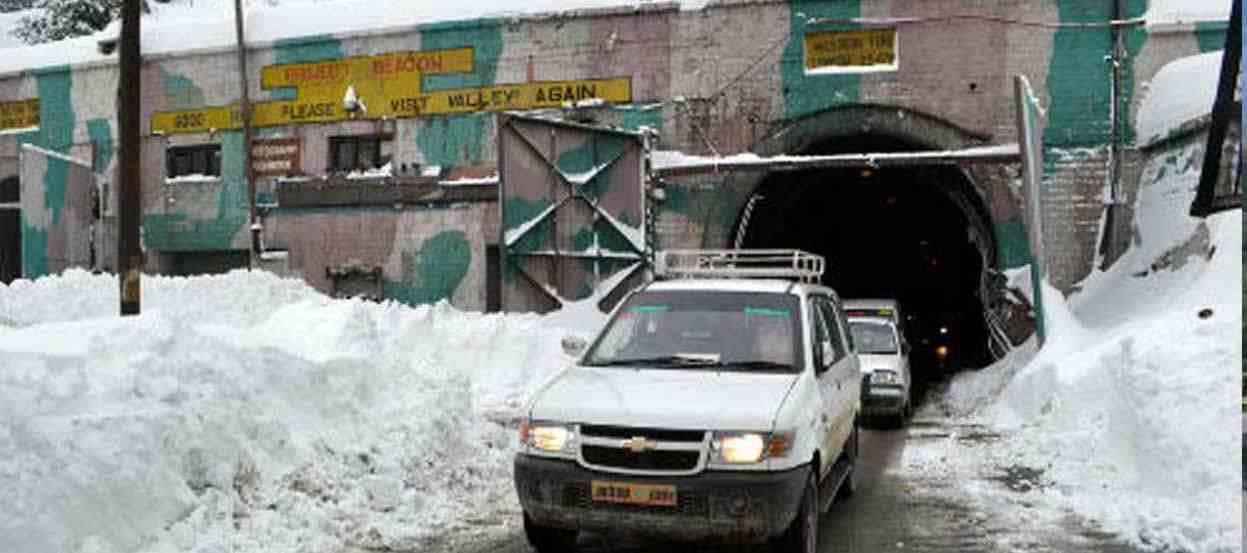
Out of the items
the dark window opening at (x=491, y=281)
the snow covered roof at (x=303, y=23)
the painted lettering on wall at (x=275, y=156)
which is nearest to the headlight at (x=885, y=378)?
the snow covered roof at (x=303, y=23)

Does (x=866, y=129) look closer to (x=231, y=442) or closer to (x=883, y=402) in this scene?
(x=883, y=402)

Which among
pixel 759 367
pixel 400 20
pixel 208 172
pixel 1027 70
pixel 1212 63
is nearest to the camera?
pixel 759 367

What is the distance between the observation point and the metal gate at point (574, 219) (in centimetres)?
2055

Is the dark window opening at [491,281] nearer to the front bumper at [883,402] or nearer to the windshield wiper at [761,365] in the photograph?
the front bumper at [883,402]

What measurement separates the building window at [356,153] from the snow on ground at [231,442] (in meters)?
12.3

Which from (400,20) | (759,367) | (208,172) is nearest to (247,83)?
(208,172)

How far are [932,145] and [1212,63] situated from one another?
4.87 meters

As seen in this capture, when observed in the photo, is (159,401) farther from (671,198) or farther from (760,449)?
(671,198)

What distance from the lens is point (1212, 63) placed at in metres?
18.8

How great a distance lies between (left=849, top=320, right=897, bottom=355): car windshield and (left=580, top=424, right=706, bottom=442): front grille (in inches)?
408

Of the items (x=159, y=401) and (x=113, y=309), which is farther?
(x=113, y=309)

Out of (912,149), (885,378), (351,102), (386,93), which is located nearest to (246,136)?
(351,102)

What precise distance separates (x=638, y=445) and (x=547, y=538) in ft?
3.84

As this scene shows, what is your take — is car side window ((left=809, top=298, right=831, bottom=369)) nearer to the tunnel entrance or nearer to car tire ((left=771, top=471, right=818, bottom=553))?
car tire ((left=771, top=471, right=818, bottom=553))
